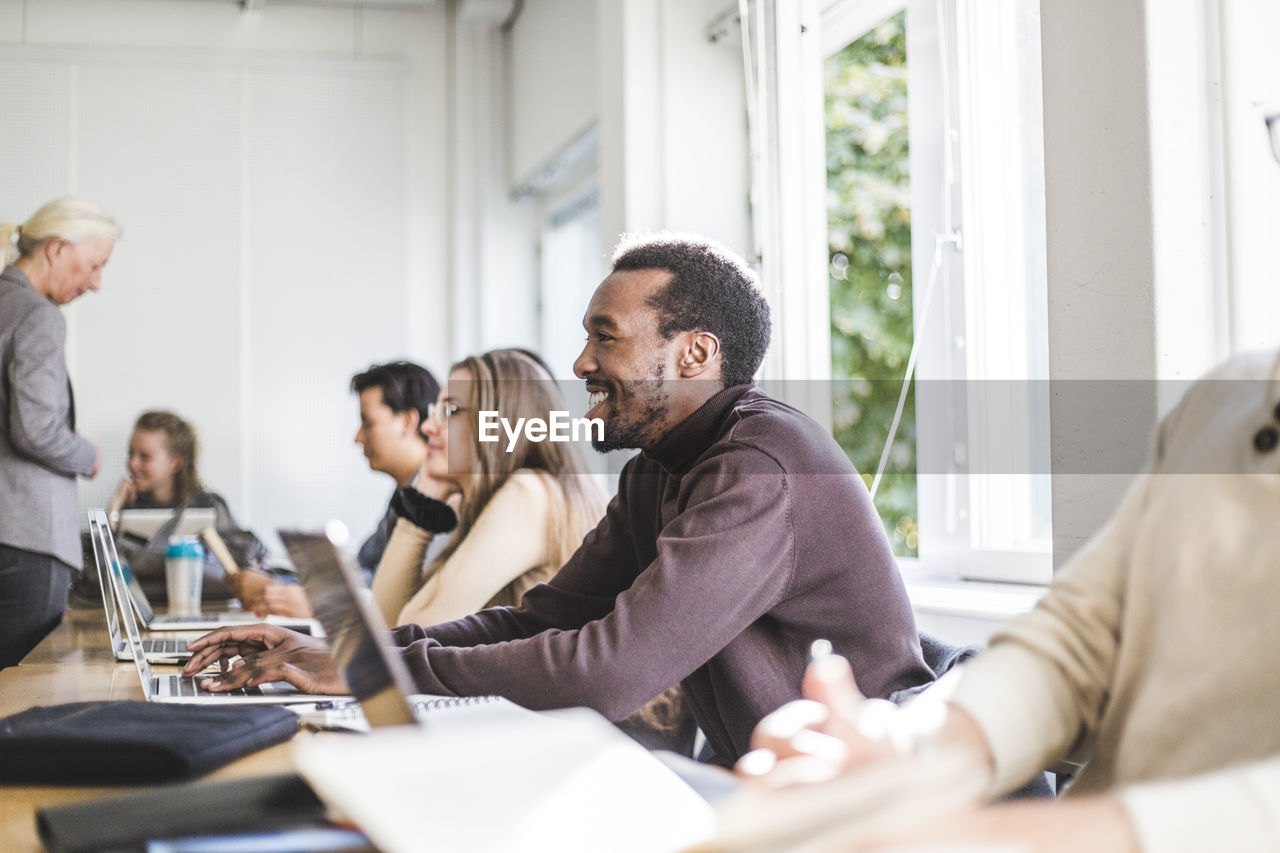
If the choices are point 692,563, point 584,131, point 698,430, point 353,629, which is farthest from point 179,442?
point 353,629

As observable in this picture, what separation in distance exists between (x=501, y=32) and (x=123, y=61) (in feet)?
5.20

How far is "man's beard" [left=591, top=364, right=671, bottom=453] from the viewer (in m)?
1.64

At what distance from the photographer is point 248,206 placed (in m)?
5.14

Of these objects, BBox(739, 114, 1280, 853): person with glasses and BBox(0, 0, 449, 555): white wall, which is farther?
BBox(0, 0, 449, 555): white wall

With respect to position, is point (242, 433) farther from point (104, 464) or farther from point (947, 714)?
point (947, 714)

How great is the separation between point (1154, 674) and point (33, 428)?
9.46 ft

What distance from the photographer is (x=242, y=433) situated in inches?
199

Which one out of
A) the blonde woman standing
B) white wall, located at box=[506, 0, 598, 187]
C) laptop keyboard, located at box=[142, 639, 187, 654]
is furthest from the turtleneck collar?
white wall, located at box=[506, 0, 598, 187]

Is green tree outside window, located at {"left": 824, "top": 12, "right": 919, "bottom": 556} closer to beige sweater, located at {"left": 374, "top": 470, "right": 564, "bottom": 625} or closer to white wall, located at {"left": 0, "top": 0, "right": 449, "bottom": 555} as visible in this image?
white wall, located at {"left": 0, "top": 0, "right": 449, "bottom": 555}

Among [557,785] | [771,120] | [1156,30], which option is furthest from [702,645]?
[771,120]

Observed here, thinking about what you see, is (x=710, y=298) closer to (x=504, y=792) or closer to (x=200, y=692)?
(x=200, y=692)

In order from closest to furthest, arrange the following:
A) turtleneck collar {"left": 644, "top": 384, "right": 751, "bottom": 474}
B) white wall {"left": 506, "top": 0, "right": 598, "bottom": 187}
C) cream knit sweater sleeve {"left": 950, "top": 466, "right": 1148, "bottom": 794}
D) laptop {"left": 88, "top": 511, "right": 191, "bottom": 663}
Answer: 1. cream knit sweater sleeve {"left": 950, "top": 466, "right": 1148, "bottom": 794}
2. turtleneck collar {"left": 644, "top": 384, "right": 751, "bottom": 474}
3. laptop {"left": 88, "top": 511, "right": 191, "bottom": 663}
4. white wall {"left": 506, "top": 0, "right": 598, "bottom": 187}

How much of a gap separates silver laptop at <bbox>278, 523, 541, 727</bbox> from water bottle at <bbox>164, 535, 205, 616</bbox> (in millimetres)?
2014

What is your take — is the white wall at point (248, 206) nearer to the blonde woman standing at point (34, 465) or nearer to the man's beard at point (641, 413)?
the blonde woman standing at point (34, 465)
